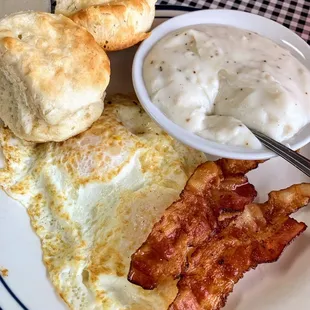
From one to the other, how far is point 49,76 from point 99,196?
48 centimetres

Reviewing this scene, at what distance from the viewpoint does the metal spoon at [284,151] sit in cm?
184

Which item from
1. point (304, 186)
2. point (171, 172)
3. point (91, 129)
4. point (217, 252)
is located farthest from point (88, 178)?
point (304, 186)

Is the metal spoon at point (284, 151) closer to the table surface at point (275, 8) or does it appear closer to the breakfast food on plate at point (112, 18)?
the breakfast food on plate at point (112, 18)

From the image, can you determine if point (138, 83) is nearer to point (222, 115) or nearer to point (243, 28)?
point (222, 115)

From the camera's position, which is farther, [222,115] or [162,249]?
[222,115]

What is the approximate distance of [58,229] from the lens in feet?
6.03

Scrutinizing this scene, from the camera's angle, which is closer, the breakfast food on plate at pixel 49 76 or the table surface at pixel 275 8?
the breakfast food on plate at pixel 49 76

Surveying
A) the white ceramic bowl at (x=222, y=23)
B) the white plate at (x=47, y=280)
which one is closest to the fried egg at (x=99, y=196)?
the white plate at (x=47, y=280)

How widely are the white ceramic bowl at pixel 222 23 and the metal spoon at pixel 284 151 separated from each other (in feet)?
0.08

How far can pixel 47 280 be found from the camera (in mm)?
1687

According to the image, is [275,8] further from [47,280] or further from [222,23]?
[47,280]

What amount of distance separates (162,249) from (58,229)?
16.0 inches

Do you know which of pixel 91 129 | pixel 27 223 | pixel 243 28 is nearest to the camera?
pixel 27 223

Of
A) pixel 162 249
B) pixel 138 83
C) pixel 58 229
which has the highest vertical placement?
pixel 138 83
